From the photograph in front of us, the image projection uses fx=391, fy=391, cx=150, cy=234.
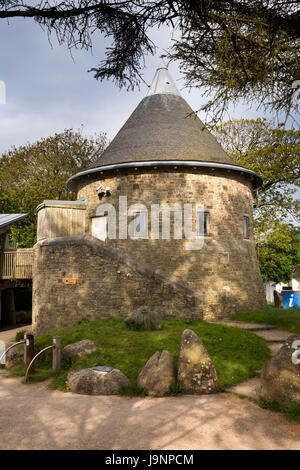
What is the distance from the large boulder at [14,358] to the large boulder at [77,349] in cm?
175

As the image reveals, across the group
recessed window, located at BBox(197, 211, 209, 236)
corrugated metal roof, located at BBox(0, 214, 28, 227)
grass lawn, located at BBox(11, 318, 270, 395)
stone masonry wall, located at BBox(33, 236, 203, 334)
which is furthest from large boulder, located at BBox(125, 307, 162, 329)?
corrugated metal roof, located at BBox(0, 214, 28, 227)

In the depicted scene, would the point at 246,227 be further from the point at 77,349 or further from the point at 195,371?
the point at 195,371

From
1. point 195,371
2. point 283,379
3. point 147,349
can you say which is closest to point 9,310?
point 147,349

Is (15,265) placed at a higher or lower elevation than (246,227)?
lower

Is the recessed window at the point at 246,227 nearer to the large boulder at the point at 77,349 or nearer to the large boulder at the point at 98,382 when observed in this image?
→ the large boulder at the point at 77,349

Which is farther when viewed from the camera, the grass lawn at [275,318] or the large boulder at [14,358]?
the grass lawn at [275,318]

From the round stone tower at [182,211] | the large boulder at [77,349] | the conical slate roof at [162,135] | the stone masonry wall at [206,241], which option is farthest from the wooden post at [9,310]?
the large boulder at [77,349]

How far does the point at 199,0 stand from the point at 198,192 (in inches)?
432

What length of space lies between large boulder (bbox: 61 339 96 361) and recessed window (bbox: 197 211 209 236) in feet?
25.1

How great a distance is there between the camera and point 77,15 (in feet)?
17.8

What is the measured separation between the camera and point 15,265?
20.0 metres

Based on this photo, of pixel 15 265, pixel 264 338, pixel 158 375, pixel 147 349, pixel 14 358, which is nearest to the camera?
pixel 158 375

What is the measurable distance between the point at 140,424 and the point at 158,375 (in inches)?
72.9

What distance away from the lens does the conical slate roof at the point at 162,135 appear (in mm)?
16297
